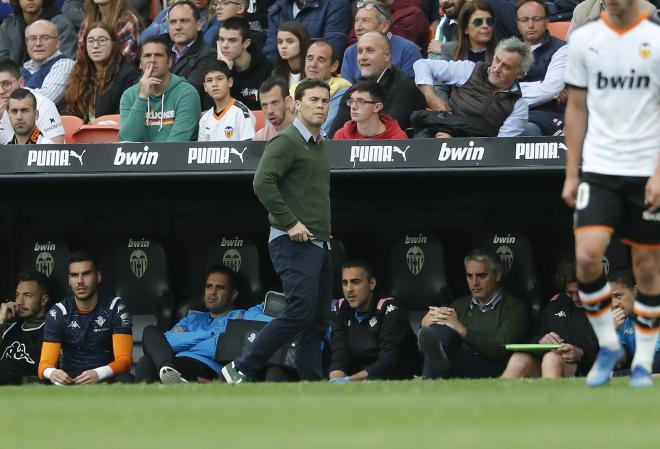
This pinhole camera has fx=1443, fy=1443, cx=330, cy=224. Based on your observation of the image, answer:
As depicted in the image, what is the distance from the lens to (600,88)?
271 inches

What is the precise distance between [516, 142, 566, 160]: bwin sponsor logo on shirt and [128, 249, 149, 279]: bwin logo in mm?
3495

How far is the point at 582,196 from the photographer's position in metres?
6.88

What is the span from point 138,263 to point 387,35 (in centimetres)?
Answer: 278

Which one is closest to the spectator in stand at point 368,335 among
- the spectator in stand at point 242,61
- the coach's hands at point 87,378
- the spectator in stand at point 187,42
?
the coach's hands at point 87,378

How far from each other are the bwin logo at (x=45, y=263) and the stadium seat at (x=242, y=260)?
1.35 meters

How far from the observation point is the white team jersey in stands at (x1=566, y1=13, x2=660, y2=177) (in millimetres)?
6797

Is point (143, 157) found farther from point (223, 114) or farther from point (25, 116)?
point (25, 116)

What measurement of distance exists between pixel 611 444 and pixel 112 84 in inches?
322

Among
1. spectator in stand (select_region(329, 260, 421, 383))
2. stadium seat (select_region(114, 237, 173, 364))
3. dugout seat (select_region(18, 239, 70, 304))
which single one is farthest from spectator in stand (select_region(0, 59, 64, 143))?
spectator in stand (select_region(329, 260, 421, 383))

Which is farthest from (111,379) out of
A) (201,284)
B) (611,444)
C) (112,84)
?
(611,444)

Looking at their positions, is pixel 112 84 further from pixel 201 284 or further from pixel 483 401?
pixel 483 401

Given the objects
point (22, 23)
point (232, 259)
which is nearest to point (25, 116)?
point (232, 259)

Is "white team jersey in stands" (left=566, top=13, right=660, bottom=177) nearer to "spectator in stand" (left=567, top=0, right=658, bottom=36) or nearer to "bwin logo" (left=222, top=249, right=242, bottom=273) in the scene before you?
"spectator in stand" (left=567, top=0, right=658, bottom=36)

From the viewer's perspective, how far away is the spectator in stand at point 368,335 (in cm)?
1039
